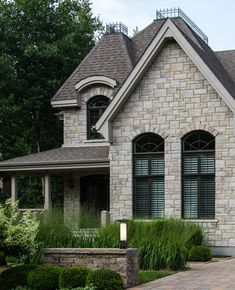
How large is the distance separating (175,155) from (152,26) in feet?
29.1

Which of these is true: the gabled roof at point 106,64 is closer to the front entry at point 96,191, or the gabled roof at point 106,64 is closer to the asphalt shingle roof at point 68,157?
the asphalt shingle roof at point 68,157

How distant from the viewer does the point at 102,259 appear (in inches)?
510

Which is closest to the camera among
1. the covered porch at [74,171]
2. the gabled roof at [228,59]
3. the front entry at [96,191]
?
the covered porch at [74,171]

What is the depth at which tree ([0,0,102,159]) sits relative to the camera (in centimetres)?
3066

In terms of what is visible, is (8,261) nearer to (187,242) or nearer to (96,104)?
(187,242)

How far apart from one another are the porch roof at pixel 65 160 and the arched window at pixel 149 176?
1.55 meters

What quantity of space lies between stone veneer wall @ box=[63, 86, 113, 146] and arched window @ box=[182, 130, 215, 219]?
5734mm

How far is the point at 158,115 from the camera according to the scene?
20.2 m

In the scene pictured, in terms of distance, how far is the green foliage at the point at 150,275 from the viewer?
42.0 feet

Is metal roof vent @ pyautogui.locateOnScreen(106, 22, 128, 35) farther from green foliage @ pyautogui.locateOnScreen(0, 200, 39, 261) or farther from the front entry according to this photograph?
green foliage @ pyautogui.locateOnScreen(0, 200, 39, 261)

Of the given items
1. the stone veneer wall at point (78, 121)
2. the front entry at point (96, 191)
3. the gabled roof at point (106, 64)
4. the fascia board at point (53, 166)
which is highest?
the gabled roof at point (106, 64)

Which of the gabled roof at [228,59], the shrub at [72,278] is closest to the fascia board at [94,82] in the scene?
the gabled roof at [228,59]

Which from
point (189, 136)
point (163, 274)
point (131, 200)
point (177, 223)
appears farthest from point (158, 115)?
point (163, 274)

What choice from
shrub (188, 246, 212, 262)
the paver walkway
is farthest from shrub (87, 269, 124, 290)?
shrub (188, 246, 212, 262)
